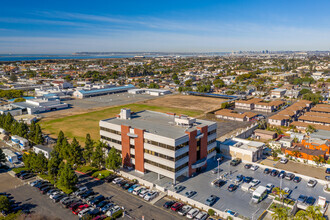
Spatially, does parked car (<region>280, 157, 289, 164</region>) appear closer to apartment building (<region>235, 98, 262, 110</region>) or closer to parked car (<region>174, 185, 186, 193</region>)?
parked car (<region>174, 185, 186, 193</region>)

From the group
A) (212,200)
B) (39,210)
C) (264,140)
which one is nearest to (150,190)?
(212,200)

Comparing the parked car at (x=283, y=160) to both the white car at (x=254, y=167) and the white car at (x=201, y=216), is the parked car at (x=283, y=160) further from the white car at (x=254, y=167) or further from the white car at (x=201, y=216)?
the white car at (x=201, y=216)

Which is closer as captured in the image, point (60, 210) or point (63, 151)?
point (60, 210)

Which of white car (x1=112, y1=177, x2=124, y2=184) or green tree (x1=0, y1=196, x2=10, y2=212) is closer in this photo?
green tree (x1=0, y1=196, x2=10, y2=212)

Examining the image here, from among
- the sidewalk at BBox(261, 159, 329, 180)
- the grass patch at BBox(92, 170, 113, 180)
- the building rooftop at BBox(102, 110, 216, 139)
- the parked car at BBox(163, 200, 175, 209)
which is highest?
the building rooftop at BBox(102, 110, 216, 139)

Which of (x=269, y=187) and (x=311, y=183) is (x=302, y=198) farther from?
(x=311, y=183)

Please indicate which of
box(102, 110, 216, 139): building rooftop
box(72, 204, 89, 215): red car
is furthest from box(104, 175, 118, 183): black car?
box(102, 110, 216, 139): building rooftop

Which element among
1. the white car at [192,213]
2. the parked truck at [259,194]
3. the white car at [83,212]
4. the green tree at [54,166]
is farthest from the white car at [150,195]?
the green tree at [54,166]

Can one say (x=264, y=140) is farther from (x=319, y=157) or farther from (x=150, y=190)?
(x=150, y=190)
